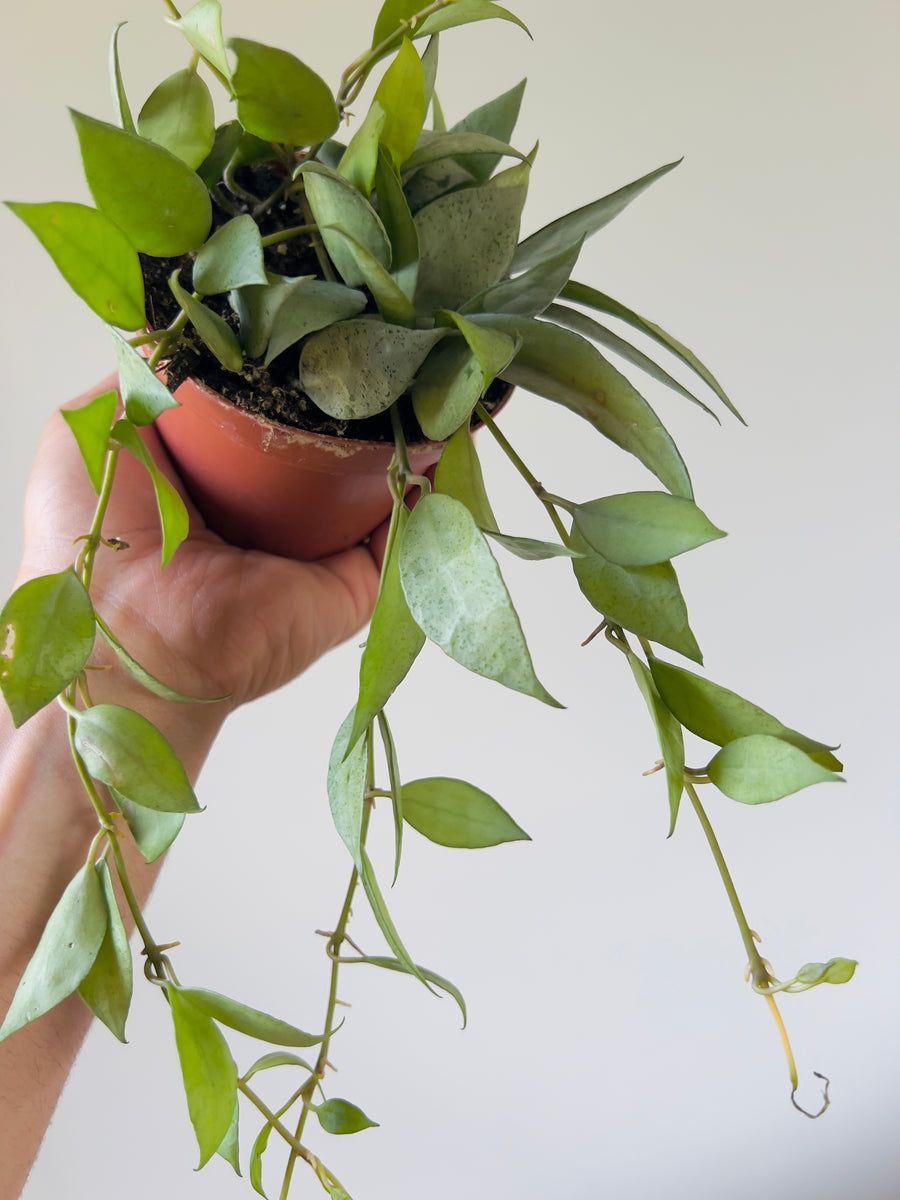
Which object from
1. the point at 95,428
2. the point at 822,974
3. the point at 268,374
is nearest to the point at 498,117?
the point at 268,374

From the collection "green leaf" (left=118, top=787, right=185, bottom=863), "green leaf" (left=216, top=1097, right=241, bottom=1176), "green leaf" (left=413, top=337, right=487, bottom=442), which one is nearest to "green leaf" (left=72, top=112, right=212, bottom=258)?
"green leaf" (left=413, top=337, right=487, bottom=442)

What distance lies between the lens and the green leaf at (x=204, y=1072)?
354 mm

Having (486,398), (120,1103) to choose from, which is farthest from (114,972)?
(120,1103)

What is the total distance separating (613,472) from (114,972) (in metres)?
0.85

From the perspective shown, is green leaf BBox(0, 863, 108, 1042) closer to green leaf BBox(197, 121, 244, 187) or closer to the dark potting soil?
the dark potting soil

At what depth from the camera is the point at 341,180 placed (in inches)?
14.5

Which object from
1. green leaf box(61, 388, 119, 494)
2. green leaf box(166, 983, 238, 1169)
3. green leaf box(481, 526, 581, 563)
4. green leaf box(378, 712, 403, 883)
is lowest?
green leaf box(166, 983, 238, 1169)

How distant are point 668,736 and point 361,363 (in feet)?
0.61

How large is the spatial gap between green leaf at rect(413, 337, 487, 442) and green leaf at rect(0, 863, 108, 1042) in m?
0.21

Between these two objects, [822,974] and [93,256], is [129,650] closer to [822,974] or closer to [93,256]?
[93,256]

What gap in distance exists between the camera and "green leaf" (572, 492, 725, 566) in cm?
33

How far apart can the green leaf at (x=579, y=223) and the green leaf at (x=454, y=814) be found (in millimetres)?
224

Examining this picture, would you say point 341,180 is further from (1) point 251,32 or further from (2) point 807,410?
(2) point 807,410

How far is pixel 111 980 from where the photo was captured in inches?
14.5
